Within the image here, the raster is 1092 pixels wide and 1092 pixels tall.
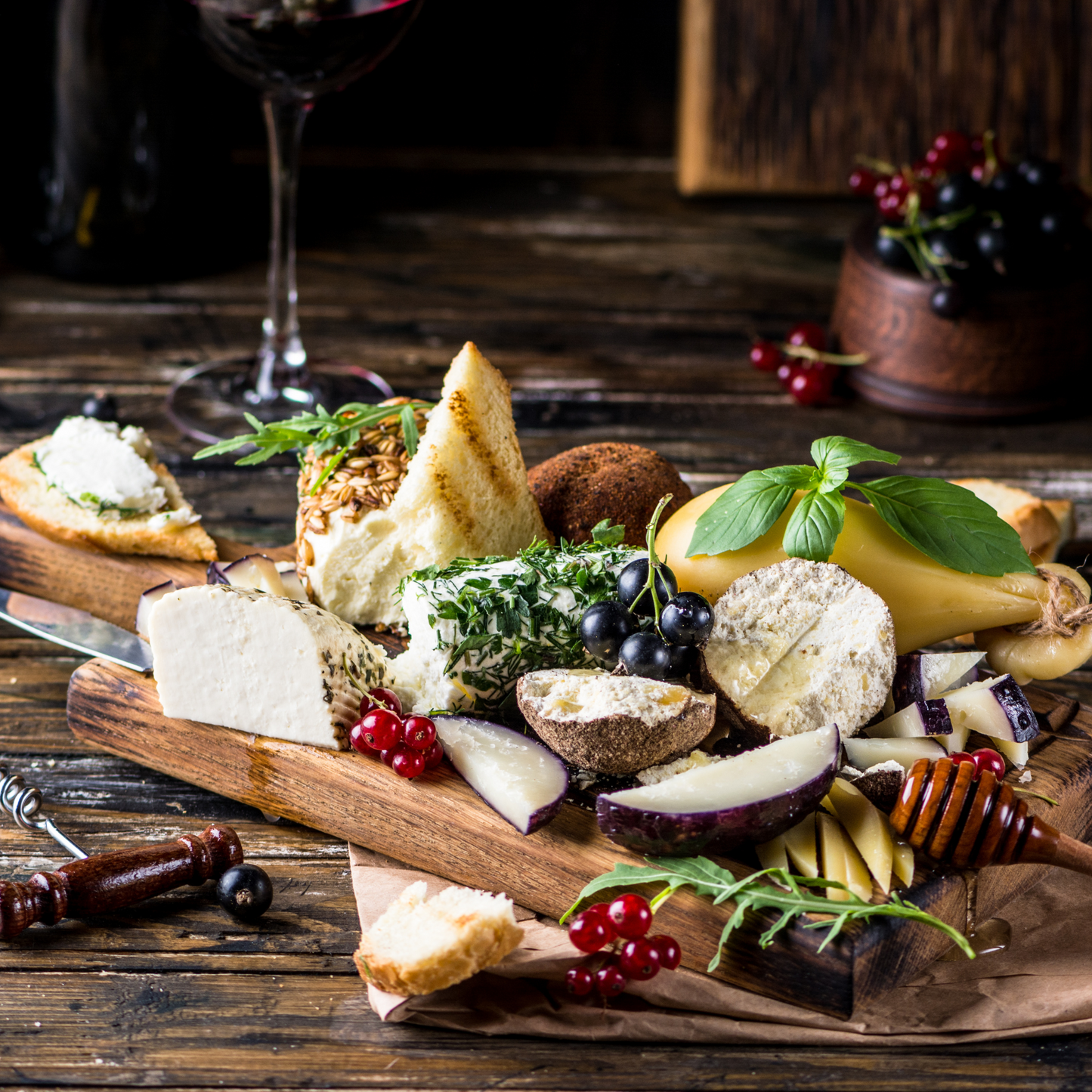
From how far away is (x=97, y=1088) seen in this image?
1007 millimetres

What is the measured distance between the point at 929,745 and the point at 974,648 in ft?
1.13

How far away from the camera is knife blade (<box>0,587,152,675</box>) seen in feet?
4.68

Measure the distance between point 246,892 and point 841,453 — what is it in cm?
71

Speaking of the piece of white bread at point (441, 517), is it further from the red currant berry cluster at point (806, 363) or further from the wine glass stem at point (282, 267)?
the red currant berry cluster at point (806, 363)

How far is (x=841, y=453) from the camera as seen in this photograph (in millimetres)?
1335

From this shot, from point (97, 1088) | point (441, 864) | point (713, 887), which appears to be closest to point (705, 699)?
point (713, 887)

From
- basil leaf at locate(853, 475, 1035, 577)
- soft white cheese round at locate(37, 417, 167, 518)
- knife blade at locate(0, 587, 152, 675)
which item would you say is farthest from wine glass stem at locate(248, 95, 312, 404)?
basil leaf at locate(853, 475, 1035, 577)

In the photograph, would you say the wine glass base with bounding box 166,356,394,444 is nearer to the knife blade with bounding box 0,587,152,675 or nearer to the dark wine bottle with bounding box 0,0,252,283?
the dark wine bottle with bounding box 0,0,252,283

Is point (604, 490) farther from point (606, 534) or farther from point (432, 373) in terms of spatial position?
point (432, 373)

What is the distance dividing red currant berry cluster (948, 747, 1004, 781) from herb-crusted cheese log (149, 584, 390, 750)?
1.80ft

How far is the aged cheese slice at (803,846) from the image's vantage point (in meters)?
1.11

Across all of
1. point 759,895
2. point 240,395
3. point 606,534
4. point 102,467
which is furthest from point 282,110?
point 759,895

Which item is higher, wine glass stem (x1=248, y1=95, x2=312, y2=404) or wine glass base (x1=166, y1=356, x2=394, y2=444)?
wine glass stem (x1=248, y1=95, x2=312, y2=404)

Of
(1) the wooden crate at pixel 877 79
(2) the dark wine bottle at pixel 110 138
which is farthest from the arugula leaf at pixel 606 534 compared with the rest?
(1) the wooden crate at pixel 877 79
